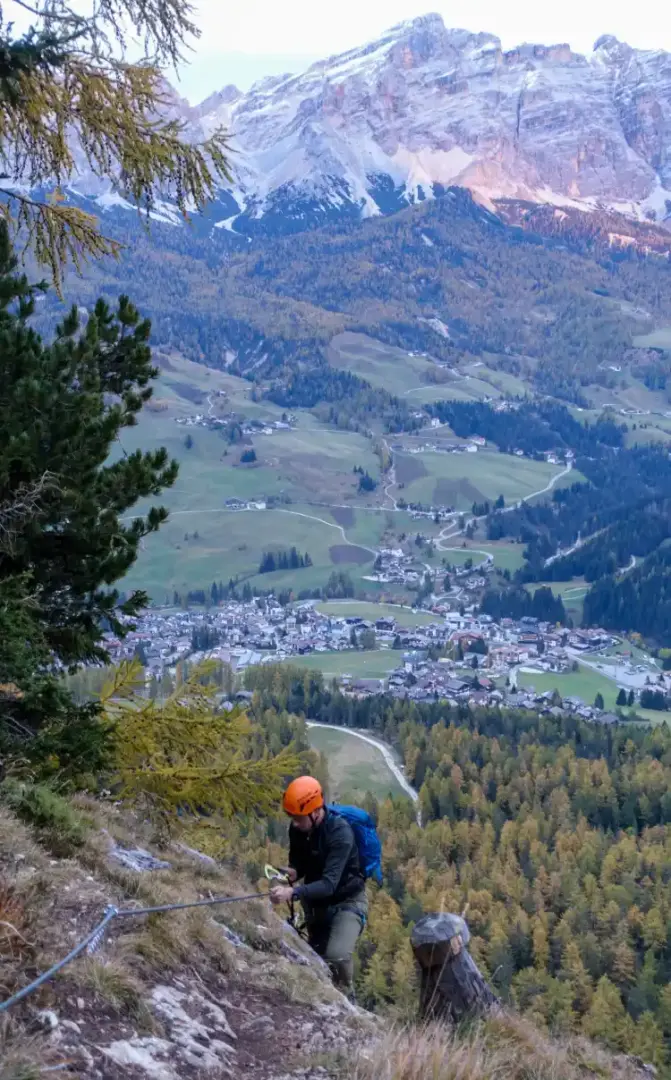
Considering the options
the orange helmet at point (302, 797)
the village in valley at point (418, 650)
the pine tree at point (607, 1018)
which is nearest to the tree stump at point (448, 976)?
the orange helmet at point (302, 797)

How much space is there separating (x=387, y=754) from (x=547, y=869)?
73.7 feet

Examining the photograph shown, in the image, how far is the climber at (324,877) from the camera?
22.9 feet

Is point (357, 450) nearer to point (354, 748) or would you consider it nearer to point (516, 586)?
point (516, 586)

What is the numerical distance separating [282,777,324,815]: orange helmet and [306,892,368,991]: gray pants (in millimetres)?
1069

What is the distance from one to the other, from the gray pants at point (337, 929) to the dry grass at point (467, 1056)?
1.58 meters

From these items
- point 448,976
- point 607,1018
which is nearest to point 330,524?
point 607,1018

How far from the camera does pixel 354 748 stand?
64812 millimetres

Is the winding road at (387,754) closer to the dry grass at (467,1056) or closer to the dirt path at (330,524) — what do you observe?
the dry grass at (467,1056)

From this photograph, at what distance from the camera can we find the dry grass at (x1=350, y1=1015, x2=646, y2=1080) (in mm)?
4430

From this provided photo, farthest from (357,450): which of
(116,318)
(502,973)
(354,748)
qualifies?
(116,318)

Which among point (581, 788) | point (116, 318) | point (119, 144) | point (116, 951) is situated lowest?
point (581, 788)

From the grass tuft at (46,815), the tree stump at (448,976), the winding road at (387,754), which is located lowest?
the winding road at (387,754)

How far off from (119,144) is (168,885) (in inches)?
244

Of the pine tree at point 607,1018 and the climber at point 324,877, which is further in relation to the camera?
the pine tree at point 607,1018
